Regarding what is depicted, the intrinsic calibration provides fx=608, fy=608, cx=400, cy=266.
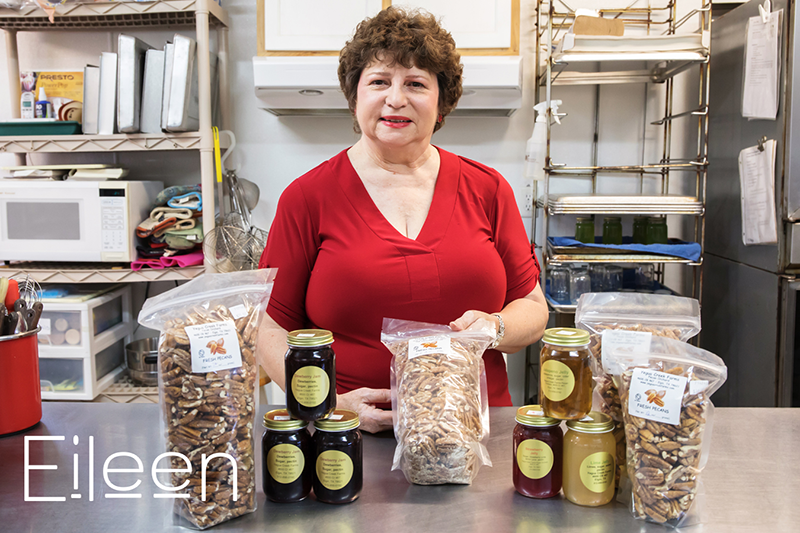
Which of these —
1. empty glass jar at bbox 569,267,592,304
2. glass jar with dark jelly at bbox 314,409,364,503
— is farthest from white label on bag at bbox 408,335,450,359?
empty glass jar at bbox 569,267,592,304

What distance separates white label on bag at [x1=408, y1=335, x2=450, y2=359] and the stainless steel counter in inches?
7.1

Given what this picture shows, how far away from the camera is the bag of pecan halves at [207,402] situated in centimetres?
70

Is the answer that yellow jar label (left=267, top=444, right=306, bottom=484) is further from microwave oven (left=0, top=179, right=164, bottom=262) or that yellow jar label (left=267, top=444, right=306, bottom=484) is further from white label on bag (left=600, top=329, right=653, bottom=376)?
microwave oven (left=0, top=179, right=164, bottom=262)

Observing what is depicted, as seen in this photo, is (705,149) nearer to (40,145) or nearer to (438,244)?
(438,244)

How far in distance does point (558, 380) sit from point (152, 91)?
2.10 metres

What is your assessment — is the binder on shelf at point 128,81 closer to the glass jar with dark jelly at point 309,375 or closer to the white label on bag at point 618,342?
the glass jar with dark jelly at point 309,375

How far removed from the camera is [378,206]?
4.30 ft

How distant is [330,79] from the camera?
2.26 metres

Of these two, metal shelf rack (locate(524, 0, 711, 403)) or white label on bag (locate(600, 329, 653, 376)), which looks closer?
white label on bag (locate(600, 329, 653, 376))

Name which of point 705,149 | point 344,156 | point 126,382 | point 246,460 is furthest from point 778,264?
point 126,382

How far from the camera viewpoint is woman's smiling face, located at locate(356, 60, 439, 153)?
3.99ft

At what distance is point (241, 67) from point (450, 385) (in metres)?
2.22

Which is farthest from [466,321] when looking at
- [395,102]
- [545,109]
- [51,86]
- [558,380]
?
[51,86]

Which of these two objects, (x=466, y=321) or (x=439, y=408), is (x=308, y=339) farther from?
(x=466, y=321)
